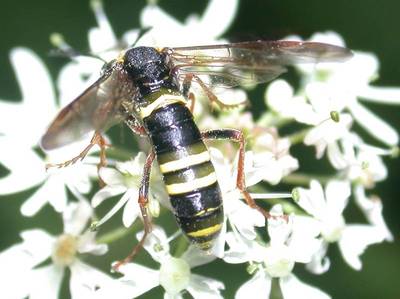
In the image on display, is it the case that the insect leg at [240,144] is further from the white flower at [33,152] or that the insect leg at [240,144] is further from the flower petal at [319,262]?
the white flower at [33,152]

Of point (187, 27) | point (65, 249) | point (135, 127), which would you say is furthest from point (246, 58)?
point (187, 27)

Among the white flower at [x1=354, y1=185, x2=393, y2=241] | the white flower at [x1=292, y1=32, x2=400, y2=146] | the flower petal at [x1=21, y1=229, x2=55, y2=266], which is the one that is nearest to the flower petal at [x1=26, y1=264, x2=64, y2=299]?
the flower petal at [x1=21, y1=229, x2=55, y2=266]

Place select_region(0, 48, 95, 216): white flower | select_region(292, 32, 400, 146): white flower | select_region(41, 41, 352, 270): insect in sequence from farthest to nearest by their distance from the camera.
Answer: select_region(292, 32, 400, 146): white flower
select_region(0, 48, 95, 216): white flower
select_region(41, 41, 352, 270): insect

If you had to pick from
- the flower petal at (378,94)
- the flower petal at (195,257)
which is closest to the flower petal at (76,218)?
the flower petal at (195,257)

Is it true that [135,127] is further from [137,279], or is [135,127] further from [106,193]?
[137,279]

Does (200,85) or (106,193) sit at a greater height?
(200,85)

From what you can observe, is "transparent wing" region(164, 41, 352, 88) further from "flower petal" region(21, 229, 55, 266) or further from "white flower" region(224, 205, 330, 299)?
"flower petal" region(21, 229, 55, 266)

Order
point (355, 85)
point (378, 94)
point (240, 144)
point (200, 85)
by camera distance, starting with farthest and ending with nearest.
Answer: point (378, 94)
point (355, 85)
point (200, 85)
point (240, 144)
